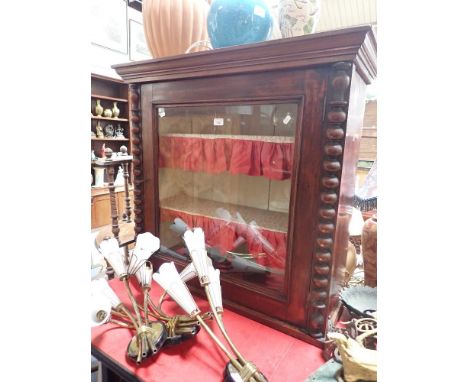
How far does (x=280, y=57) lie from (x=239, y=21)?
20cm

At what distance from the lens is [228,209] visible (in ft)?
2.82

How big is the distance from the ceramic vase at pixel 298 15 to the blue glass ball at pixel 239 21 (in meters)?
0.06

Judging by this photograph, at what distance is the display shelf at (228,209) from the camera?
0.73 meters

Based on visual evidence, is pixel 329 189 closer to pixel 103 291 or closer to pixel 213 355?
pixel 213 355

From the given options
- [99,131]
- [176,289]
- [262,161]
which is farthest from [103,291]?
[99,131]

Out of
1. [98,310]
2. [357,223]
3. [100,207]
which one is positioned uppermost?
[357,223]

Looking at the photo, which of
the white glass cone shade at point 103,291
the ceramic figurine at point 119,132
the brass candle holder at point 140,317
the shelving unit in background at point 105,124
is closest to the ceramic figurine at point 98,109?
the shelving unit in background at point 105,124
